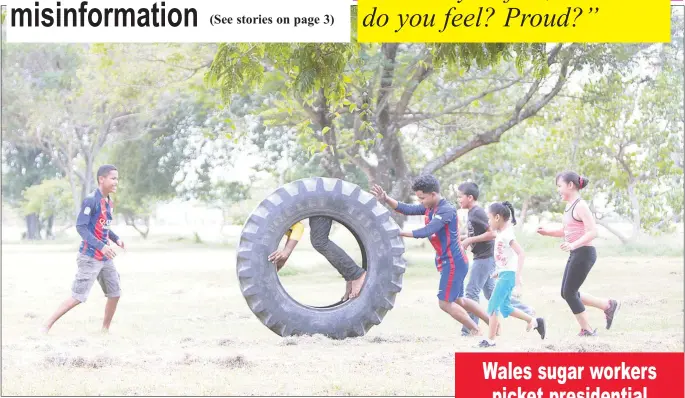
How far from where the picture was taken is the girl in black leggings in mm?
6492

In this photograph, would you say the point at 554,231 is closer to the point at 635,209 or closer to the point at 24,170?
the point at 635,209

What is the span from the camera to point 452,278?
6445 mm

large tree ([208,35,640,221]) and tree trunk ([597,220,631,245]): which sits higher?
large tree ([208,35,640,221])

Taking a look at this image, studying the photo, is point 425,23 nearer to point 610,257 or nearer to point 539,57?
point 539,57

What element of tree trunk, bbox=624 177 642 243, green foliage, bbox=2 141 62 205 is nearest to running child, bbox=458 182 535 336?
tree trunk, bbox=624 177 642 243

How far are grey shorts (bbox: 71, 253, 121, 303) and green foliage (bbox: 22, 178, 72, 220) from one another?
106ft

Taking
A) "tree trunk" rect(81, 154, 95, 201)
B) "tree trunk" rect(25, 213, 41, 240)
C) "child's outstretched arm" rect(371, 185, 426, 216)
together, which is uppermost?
"tree trunk" rect(81, 154, 95, 201)

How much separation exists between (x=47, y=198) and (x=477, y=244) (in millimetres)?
35637

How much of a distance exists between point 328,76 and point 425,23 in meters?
1.81

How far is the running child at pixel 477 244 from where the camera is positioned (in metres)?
6.73

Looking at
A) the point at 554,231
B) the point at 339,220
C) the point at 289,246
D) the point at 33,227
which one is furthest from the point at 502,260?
the point at 33,227

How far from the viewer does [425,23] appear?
18.5ft

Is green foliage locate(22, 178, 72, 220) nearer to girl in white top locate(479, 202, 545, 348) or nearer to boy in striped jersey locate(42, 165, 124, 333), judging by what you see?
boy in striped jersey locate(42, 165, 124, 333)

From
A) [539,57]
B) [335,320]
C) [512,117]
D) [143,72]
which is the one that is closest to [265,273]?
[335,320]
